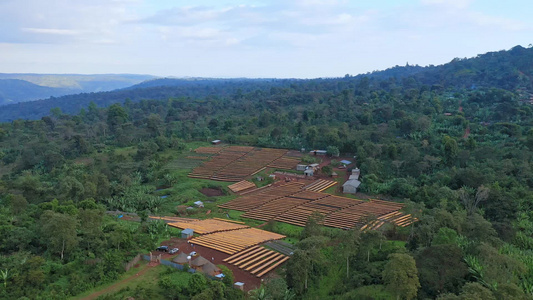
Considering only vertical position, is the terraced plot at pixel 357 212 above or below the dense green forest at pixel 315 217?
below

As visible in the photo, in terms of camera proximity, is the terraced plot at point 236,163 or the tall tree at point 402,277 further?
the terraced plot at point 236,163

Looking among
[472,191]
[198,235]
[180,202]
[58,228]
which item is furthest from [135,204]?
[472,191]

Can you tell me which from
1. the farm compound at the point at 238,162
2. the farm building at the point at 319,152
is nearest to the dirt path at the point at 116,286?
the farm compound at the point at 238,162

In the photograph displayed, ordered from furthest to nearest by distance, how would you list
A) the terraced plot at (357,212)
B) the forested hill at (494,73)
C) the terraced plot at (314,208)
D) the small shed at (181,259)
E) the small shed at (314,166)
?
the forested hill at (494,73), the small shed at (314,166), the terraced plot at (314,208), the terraced plot at (357,212), the small shed at (181,259)

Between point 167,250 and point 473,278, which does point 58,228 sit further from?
point 473,278

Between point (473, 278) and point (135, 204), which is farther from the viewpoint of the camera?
point (135, 204)

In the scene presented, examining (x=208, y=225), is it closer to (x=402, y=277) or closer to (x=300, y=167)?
(x=402, y=277)

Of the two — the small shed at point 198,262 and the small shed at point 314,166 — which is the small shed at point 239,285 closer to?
the small shed at point 198,262
